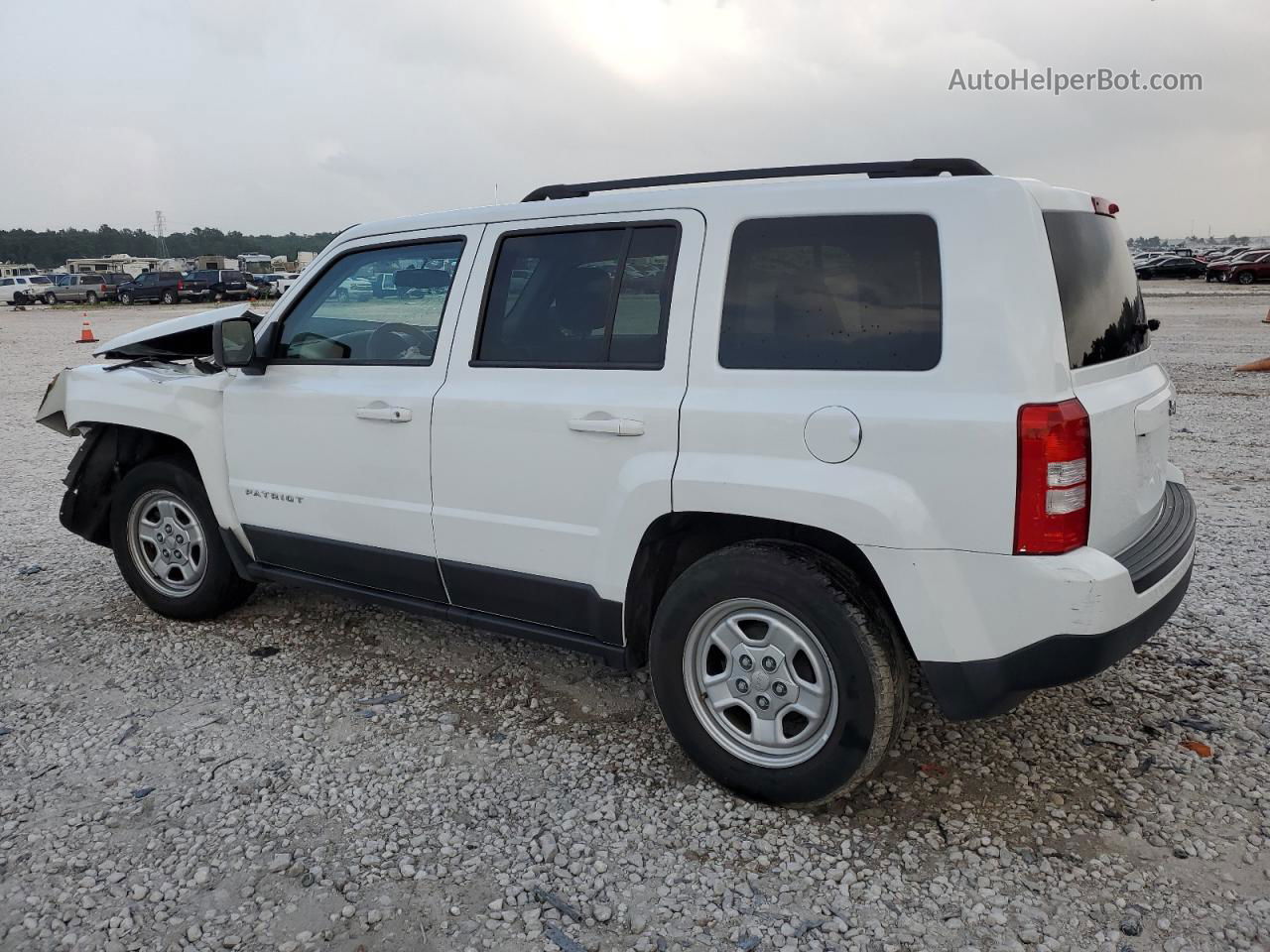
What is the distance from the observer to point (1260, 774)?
3.29 m

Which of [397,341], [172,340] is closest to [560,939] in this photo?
[397,341]

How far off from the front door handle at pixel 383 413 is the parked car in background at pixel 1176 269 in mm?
53859

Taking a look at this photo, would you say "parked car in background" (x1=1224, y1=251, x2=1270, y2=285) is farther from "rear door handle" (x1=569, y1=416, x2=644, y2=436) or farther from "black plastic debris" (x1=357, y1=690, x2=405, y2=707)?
"black plastic debris" (x1=357, y1=690, x2=405, y2=707)

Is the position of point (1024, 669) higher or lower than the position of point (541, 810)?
higher

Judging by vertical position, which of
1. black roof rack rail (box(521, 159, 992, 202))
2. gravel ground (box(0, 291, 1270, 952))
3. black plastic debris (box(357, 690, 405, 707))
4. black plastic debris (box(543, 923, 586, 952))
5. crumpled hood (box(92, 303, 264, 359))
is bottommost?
black plastic debris (box(543, 923, 586, 952))

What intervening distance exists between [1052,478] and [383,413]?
2417 millimetres

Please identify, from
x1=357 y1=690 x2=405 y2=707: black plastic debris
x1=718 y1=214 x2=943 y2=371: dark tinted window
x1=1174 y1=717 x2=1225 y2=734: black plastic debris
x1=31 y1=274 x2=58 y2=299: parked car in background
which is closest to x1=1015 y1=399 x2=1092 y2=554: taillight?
x1=718 y1=214 x2=943 y2=371: dark tinted window

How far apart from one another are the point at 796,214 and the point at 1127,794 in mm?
2185

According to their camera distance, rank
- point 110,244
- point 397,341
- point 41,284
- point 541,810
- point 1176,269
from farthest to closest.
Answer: point 110,244 → point 1176,269 → point 41,284 → point 397,341 → point 541,810

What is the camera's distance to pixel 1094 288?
2.93m

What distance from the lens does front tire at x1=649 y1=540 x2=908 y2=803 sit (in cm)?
289

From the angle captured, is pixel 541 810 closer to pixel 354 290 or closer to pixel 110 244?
pixel 354 290

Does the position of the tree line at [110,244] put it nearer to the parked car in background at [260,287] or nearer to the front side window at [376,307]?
the parked car in background at [260,287]

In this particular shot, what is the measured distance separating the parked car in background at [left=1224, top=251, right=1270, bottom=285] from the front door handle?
151 ft
